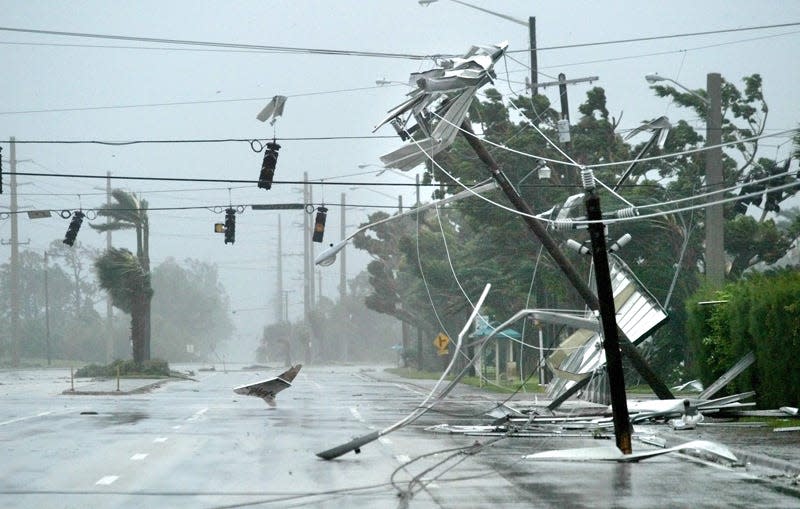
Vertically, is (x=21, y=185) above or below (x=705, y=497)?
above

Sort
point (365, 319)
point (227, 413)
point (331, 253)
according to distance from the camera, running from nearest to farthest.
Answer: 1. point (331, 253)
2. point (227, 413)
3. point (365, 319)

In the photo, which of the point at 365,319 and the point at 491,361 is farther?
the point at 365,319

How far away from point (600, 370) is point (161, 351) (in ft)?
458

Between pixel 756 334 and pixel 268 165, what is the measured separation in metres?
14.7

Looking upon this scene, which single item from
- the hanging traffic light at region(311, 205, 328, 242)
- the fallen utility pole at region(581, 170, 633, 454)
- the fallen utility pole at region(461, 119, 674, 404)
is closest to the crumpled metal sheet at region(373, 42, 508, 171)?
the fallen utility pole at region(461, 119, 674, 404)

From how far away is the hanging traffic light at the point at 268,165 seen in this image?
3622 centimetres

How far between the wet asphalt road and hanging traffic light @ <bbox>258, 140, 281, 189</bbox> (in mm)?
9383

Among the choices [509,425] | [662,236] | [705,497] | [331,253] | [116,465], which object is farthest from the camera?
[662,236]

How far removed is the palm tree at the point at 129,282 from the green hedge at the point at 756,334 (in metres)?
44.1

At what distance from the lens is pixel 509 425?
2475cm

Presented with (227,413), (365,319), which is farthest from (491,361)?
(365,319)

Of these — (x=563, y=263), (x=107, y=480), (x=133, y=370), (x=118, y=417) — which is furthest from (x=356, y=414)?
(x=133, y=370)

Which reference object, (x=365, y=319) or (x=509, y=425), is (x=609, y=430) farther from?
(x=365, y=319)

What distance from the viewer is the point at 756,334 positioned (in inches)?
1051
